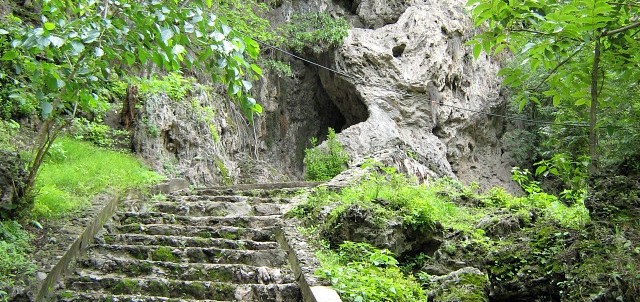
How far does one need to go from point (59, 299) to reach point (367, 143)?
1092cm

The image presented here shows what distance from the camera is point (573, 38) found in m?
3.64

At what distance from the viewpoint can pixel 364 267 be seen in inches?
224

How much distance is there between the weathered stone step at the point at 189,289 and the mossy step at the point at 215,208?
8.71 ft

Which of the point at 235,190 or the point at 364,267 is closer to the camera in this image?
the point at 364,267

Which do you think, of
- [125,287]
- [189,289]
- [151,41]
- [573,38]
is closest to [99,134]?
[125,287]

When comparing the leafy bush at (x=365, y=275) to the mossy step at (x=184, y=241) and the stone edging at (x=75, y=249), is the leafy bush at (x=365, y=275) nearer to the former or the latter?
the mossy step at (x=184, y=241)

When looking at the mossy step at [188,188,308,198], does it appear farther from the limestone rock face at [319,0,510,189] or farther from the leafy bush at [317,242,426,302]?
the limestone rock face at [319,0,510,189]

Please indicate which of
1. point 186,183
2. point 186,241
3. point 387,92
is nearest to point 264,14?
point 387,92

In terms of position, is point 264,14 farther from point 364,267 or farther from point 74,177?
point 364,267

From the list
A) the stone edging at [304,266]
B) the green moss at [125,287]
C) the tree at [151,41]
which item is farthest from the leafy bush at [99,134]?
the tree at [151,41]

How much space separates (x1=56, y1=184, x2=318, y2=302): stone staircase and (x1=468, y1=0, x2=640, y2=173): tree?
3.17 metres

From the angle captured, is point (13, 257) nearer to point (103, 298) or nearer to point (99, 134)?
point (103, 298)

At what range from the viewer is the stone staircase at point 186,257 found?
552 centimetres

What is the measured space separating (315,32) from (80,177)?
11133 mm
